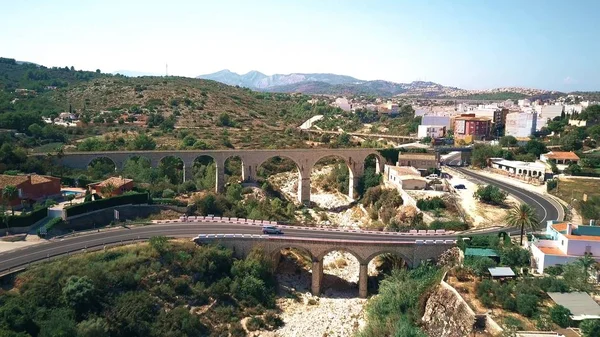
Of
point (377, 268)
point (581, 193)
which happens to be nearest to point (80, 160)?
point (377, 268)

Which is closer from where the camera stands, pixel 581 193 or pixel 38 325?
pixel 38 325

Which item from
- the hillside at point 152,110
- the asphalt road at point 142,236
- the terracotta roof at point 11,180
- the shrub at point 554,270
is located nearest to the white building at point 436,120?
the hillside at point 152,110

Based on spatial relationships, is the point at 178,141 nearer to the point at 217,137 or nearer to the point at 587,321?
the point at 217,137

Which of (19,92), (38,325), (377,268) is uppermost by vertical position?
(19,92)

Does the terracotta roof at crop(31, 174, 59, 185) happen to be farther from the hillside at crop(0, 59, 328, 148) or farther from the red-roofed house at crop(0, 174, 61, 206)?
the hillside at crop(0, 59, 328, 148)

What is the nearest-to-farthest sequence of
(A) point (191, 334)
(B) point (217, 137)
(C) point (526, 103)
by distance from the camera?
(A) point (191, 334) < (B) point (217, 137) < (C) point (526, 103)

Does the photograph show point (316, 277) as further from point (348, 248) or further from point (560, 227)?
point (560, 227)

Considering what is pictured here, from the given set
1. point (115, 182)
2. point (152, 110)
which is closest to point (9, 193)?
point (115, 182)
